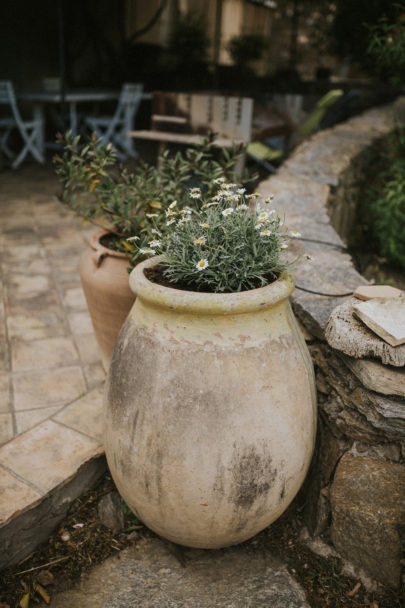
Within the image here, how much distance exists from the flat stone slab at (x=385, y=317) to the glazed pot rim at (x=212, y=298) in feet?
0.95

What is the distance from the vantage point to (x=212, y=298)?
1.37m

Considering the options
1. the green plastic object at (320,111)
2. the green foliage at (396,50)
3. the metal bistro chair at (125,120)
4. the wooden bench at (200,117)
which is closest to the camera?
the green foliage at (396,50)

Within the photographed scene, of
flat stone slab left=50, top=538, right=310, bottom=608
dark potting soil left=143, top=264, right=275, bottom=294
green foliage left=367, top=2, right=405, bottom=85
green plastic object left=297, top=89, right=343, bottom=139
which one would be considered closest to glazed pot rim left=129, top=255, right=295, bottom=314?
dark potting soil left=143, top=264, right=275, bottom=294

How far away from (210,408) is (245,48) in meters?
10.6

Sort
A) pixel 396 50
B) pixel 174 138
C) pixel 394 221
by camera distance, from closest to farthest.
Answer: pixel 396 50 < pixel 394 221 < pixel 174 138

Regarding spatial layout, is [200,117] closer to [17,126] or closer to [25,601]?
[17,126]

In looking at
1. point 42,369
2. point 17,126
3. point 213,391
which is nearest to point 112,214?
point 42,369

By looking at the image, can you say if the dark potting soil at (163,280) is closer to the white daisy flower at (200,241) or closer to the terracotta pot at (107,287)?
the white daisy flower at (200,241)

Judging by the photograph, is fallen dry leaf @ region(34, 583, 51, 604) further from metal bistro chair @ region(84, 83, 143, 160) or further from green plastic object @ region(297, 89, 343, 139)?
metal bistro chair @ region(84, 83, 143, 160)

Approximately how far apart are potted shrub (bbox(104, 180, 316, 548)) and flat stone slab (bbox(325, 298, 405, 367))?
0.12 metres

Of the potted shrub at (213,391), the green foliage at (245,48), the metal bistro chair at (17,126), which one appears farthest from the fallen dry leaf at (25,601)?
the green foliage at (245,48)

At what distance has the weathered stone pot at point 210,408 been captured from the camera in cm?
141

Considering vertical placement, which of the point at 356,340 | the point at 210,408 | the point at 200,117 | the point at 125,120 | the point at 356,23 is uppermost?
the point at 356,23

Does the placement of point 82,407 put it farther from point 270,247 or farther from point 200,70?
point 200,70
